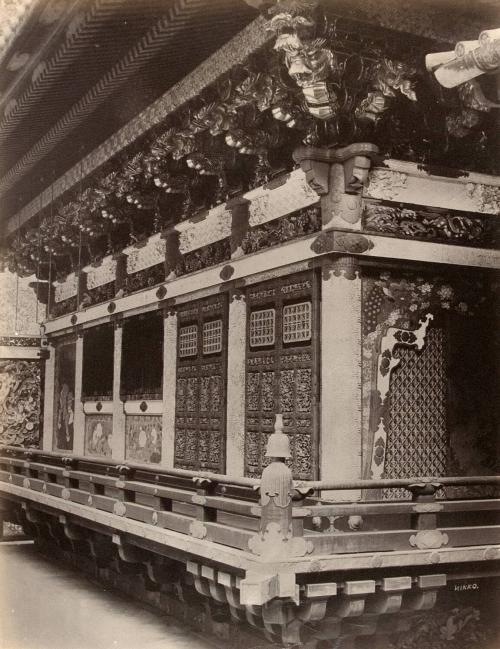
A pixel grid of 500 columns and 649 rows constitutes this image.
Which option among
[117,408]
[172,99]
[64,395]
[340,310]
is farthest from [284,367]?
[64,395]

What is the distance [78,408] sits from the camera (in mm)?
15000

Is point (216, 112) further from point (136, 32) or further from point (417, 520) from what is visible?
point (417, 520)

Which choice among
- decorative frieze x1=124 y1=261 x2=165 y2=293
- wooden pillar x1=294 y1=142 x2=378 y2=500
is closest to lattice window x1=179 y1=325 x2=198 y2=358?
decorative frieze x1=124 y1=261 x2=165 y2=293

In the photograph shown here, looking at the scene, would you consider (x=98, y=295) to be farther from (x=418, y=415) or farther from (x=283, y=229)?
(x=418, y=415)

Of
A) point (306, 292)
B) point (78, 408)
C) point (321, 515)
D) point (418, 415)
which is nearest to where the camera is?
point (321, 515)

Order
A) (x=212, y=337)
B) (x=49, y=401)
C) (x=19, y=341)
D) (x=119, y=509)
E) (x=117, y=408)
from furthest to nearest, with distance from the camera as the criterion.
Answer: (x=19, y=341), (x=49, y=401), (x=117, y=408), (x=212, y=337), (x=119, y=509)

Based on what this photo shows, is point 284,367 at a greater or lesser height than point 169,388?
greater

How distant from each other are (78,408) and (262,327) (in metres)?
6.76

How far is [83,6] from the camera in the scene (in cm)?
773

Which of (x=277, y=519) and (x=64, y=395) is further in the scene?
(x=64, y=395)

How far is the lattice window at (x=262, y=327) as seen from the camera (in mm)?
9055

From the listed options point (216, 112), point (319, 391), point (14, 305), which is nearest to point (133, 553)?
point (319, 391)

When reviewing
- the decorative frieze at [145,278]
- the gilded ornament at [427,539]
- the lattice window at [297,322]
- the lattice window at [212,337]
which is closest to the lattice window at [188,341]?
the lattice window at [212,337]

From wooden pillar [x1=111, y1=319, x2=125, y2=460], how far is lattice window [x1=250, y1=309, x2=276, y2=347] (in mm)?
4322
